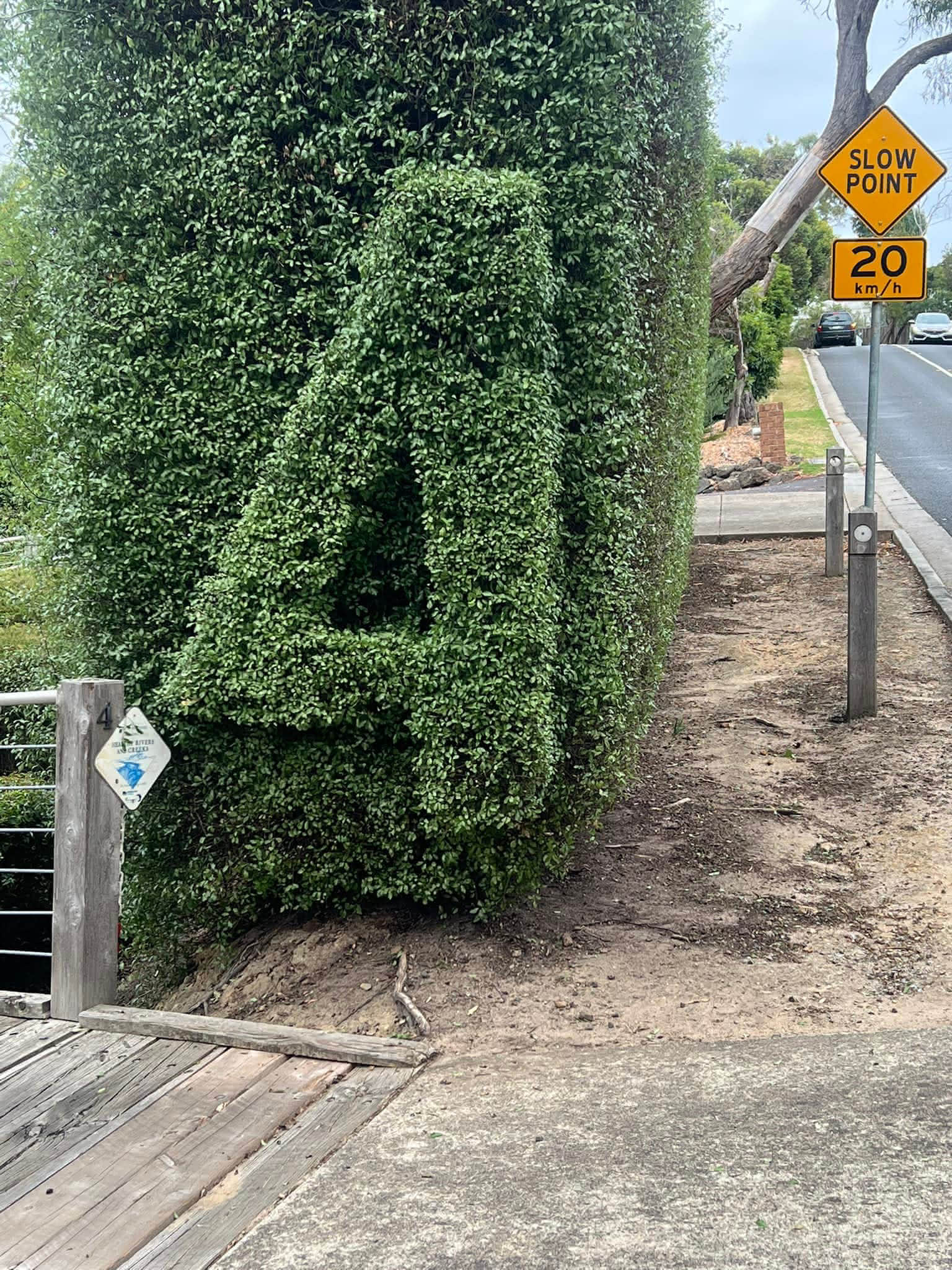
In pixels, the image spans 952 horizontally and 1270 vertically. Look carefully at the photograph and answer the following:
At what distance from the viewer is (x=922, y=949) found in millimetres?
4562

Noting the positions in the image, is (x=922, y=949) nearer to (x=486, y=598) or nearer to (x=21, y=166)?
(x=486, y=598)

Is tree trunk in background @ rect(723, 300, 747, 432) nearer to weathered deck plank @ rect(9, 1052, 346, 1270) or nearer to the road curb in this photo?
the road curb

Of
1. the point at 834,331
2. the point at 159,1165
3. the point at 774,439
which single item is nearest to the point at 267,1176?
the point at 159,1165

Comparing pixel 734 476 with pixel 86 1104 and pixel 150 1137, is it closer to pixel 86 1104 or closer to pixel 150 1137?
pixel 86 1104

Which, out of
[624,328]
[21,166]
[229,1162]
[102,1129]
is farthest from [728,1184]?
[21,166]

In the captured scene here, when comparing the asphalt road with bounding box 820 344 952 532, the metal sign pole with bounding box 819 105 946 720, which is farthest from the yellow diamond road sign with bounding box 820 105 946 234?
the asphalt road with bounding box 820 344 952 532

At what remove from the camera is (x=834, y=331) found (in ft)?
176

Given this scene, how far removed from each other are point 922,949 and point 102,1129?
3061 millimetres

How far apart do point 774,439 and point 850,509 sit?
303 inches

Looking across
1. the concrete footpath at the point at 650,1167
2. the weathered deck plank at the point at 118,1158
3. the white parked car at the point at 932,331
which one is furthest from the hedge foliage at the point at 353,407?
the white parked car at the point at 932,331

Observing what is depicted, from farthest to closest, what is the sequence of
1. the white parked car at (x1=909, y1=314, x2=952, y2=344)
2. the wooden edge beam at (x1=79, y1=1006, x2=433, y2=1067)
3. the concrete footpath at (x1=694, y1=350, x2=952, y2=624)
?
the white parked car at (x1=909, y1=314, x2=952, y2=344) < the concrete footpath at (x1=694, y1=350, x2=952, y2=624) < the wooden edge beam at (x1=79, y1=1006, x2=433, y2=1067)

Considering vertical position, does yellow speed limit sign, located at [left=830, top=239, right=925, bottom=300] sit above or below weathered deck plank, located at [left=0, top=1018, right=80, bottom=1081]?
above

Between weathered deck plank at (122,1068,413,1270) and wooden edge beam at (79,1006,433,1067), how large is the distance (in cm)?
6

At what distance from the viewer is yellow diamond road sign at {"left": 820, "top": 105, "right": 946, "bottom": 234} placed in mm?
7582
